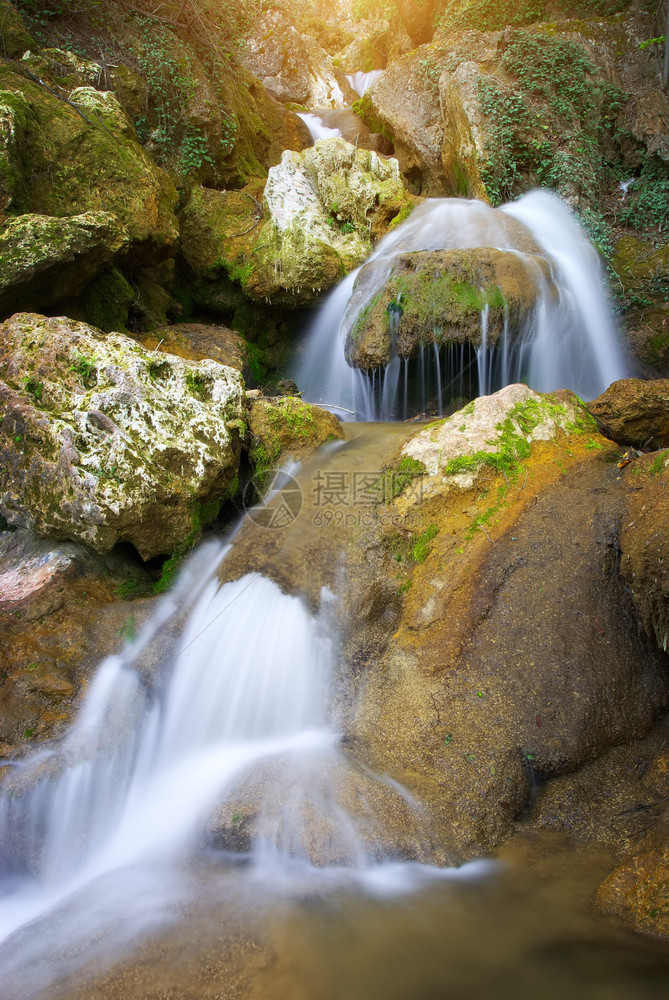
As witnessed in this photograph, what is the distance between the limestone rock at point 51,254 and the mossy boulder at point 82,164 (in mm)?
537

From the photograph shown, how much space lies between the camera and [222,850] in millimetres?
2803

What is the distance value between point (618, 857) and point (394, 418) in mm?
4974

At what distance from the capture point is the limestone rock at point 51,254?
5000mm

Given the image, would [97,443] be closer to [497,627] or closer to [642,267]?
[497,627]

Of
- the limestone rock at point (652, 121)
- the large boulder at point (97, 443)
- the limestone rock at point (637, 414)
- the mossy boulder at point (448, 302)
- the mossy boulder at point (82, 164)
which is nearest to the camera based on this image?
the large boulder at point (97, 443)

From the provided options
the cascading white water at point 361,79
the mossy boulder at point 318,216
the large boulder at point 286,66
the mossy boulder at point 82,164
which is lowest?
the mossy boulder at point 318,216

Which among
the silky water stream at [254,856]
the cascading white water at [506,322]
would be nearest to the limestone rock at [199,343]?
the cascading white water at [506,322]

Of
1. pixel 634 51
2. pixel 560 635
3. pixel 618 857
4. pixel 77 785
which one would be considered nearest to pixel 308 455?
pixel 560 635

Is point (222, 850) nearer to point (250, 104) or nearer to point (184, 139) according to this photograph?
point (184, 139)

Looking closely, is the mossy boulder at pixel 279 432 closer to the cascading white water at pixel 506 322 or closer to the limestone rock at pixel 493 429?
the limestone rock at pixel 493 429

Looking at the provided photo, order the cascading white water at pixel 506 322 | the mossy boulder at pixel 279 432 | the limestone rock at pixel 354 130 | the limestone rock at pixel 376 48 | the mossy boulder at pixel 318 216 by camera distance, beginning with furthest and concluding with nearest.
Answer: the limestone rock at pixel 376 48
the limestone rock at pixel 354 130
the mossy boulder at pixel 318 216
the cascading white water at pixel 506 322
the mossy boulder at pixel 279 432

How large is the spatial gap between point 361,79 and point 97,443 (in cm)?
1794

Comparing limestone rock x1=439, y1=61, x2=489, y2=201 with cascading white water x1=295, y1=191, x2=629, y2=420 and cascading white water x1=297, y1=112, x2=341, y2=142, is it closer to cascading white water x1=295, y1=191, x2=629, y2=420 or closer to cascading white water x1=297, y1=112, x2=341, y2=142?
cascading white water x1=295, y1=191, x2=629, y2=420

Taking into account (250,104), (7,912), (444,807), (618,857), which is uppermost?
(250,104)
